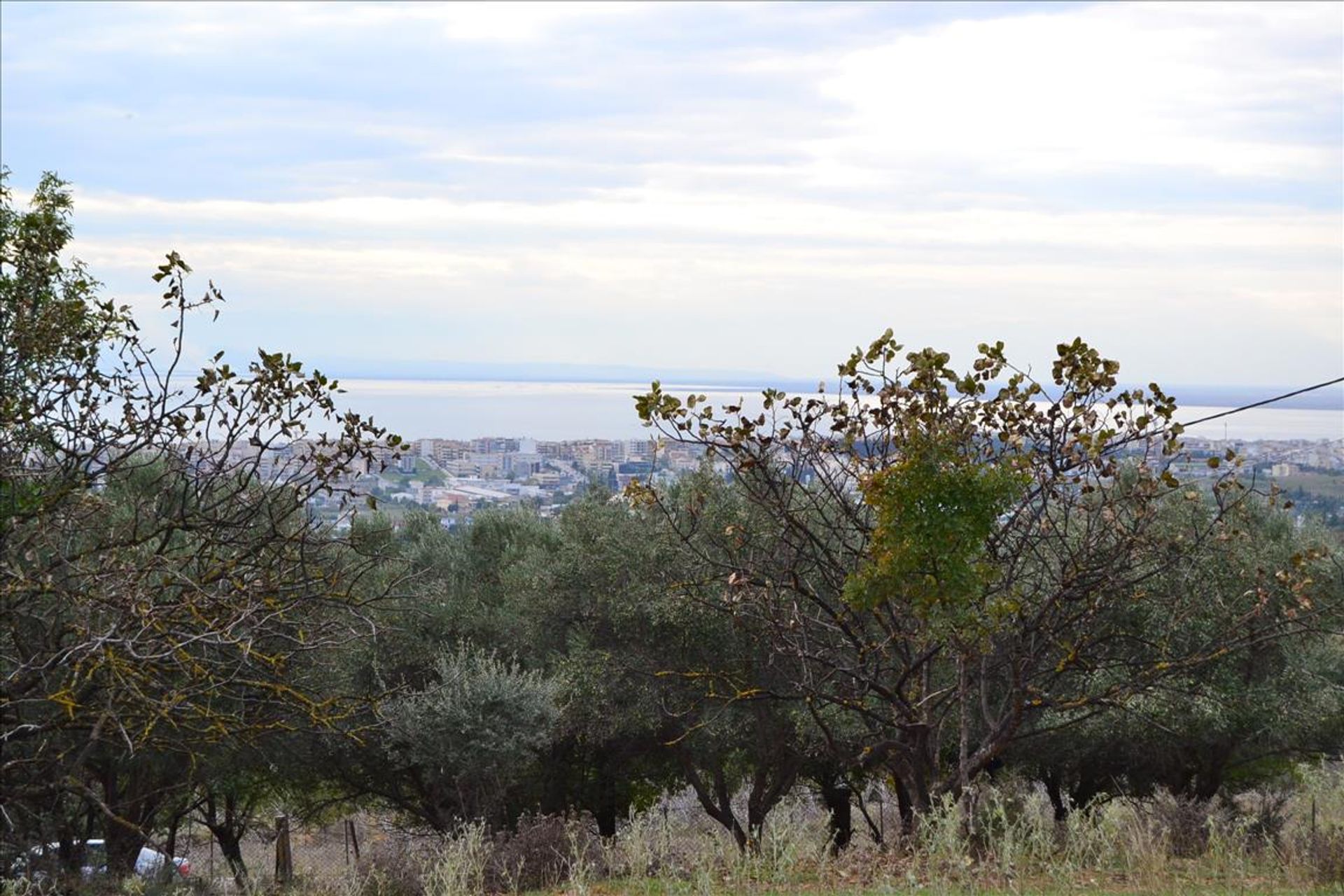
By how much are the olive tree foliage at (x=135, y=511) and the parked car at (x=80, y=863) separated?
1.47ft

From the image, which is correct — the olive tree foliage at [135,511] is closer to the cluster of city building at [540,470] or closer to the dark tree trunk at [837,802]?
the cluster of city building at [540,470]

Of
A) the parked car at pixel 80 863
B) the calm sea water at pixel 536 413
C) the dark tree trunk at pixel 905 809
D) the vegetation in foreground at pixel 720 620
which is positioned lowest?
the parked car at pixel 80 863

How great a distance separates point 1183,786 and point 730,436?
1364 centimetres

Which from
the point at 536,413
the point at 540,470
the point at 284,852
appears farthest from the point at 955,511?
the point at 536,413

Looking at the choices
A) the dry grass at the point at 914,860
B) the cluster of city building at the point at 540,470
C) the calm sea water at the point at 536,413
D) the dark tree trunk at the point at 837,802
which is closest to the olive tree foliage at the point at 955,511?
the cluster of city building at the point at 540,470

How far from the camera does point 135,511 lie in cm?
1162

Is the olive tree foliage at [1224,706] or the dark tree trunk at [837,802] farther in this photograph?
the dark tree trunk at [837,802]

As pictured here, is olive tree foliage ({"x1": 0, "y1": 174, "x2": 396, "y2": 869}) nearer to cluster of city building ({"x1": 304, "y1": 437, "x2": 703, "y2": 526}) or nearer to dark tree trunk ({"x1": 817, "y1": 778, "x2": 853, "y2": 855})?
cluster of city building ({"x1": 304, "y1": 437, "x2": 703, "y2": 526})

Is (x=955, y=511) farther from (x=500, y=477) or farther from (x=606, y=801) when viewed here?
(x=500, y=477)

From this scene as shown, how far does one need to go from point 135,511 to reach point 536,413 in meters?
99.7

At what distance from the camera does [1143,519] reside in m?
12.1

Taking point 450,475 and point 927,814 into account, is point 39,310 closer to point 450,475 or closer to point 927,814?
point 927,814

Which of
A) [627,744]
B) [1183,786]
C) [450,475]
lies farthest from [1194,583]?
[450,475]

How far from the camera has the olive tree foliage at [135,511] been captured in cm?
1055
